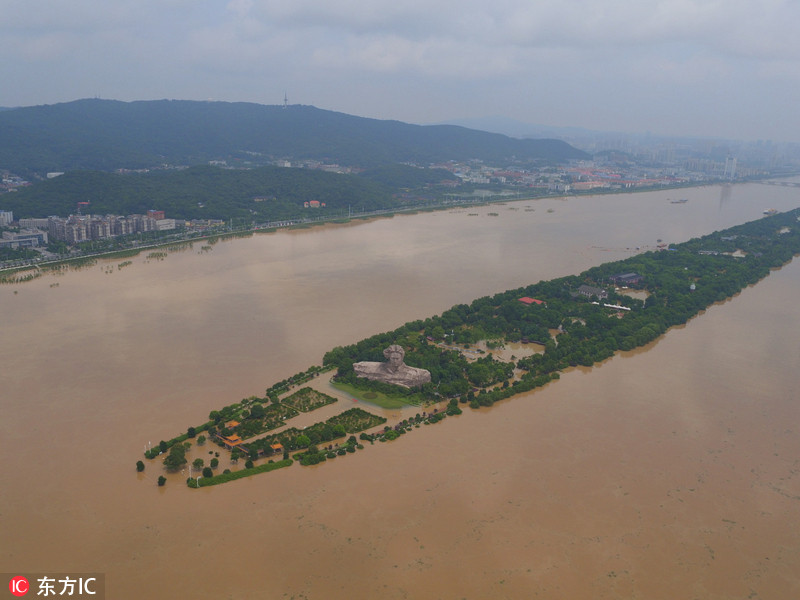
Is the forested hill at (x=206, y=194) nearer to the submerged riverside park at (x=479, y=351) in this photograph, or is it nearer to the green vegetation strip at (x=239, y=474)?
the submerged riverside park at (x=479, y=351)

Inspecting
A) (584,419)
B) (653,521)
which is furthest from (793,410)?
(653,521)

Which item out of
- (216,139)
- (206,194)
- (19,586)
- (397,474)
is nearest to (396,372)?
(397,474)

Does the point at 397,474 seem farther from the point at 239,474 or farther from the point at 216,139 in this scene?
the point at 216,139

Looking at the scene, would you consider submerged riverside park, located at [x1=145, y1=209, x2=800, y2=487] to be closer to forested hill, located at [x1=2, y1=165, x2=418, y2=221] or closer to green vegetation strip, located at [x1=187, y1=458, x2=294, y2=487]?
green vegetation strip, located at [x1=187, y1=458, x2=294, y2=487]

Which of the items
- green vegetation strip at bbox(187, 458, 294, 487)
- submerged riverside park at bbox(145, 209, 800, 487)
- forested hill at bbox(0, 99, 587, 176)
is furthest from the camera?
forested hill at bbox(0, 99, 587, 176)

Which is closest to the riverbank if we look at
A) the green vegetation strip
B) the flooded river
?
the flooded river

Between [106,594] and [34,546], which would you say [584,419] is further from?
[34,546]
